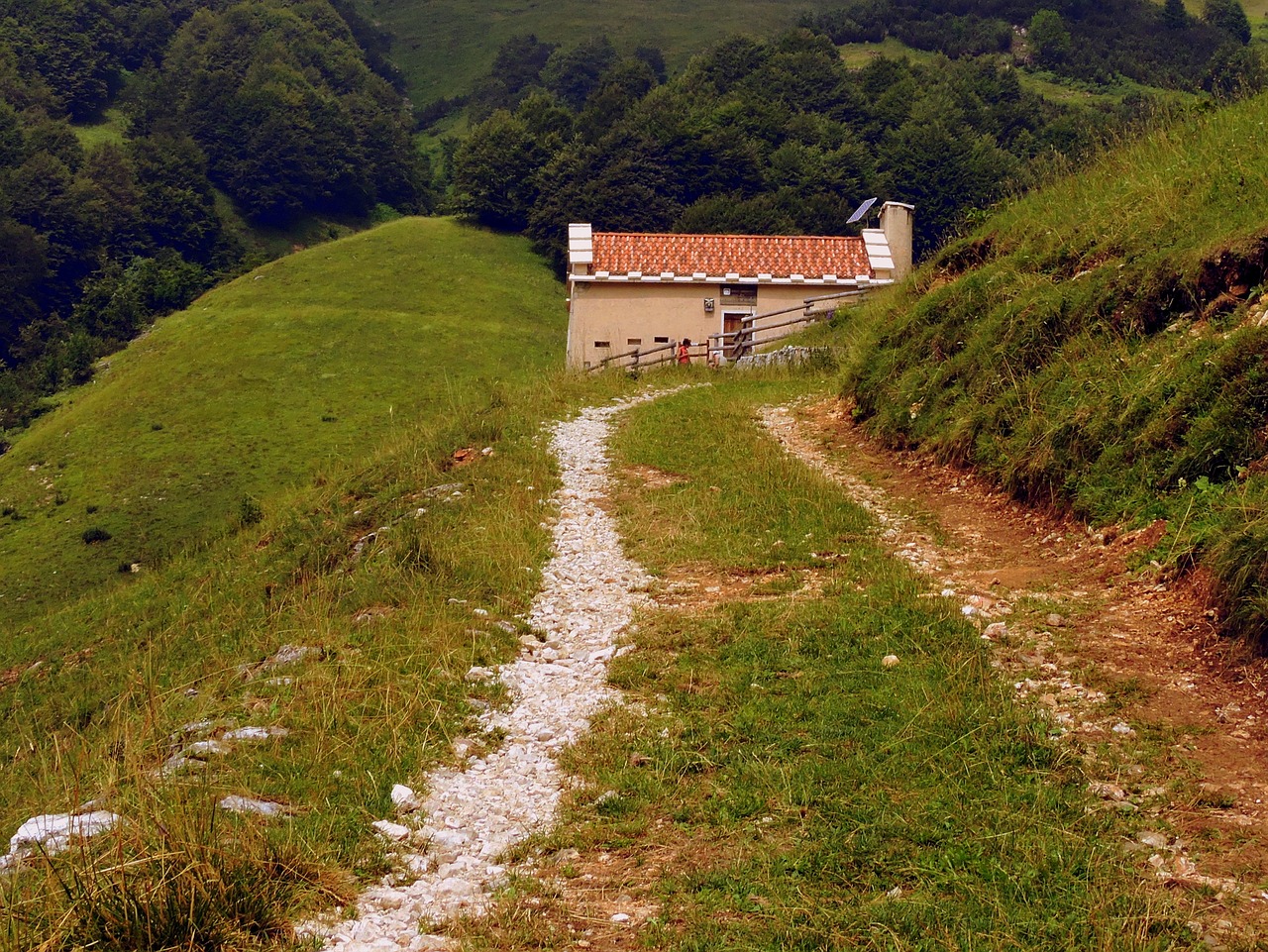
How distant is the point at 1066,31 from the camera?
440 ft

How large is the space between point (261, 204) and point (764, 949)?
4694 inches

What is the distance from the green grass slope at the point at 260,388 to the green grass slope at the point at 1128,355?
23821 mm

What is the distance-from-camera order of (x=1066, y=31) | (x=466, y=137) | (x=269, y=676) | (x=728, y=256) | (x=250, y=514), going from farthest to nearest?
(x=1066, y=31), (x=466, y=137), (x=728, y=256), (x=250, y=514), (x=269, y=676)

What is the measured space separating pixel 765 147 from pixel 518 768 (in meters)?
94.8

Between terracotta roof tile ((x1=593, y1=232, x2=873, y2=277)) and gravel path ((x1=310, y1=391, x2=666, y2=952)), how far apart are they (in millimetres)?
30600

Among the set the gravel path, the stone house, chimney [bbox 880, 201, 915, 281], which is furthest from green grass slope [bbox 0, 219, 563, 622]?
the gravel path

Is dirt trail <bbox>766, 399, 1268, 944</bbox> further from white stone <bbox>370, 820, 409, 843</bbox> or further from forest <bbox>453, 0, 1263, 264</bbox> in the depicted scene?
forest <bbox>453, 0, 1263, 264</bbox>

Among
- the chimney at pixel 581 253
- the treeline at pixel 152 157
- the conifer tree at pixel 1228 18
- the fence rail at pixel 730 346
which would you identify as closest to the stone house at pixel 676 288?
the chimney at pixel 581 253

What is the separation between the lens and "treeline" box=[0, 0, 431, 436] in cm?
9081

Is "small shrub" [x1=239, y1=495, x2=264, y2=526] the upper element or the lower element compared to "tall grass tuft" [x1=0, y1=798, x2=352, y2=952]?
lower

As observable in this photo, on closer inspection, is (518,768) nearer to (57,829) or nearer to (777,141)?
(57,829)

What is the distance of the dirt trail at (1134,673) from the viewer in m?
4.57

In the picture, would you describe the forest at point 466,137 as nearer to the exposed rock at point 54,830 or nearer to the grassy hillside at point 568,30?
the grassy hillside at point 568,30

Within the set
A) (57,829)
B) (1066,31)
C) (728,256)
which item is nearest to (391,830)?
(57,829)
